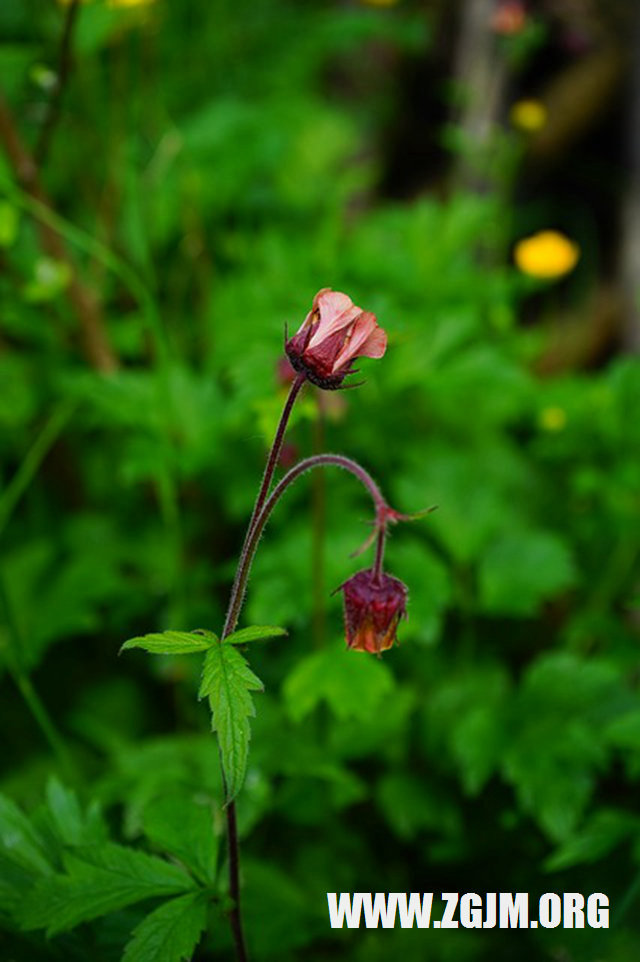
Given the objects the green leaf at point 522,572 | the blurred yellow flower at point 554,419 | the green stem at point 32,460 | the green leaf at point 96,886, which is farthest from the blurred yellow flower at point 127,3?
the green leaf at point 96,886

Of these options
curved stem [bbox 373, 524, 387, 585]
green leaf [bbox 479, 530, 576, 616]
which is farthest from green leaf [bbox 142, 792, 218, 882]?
green leaf [bbox 479, 530, 576, 616]

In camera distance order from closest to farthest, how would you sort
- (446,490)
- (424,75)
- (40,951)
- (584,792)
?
(40,951), (584,792), (446,490), (424,75)

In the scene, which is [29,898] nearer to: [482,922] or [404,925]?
[404,925]

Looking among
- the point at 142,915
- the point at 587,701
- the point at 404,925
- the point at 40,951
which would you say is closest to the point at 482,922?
the point at 404,925

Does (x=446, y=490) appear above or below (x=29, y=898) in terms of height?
above

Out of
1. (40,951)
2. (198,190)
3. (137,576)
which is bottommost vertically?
(40,951)

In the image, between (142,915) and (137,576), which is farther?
(137,576)

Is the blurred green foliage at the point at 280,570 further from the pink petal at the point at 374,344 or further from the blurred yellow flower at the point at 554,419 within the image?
Result: the pink petal at the point at 374,344
